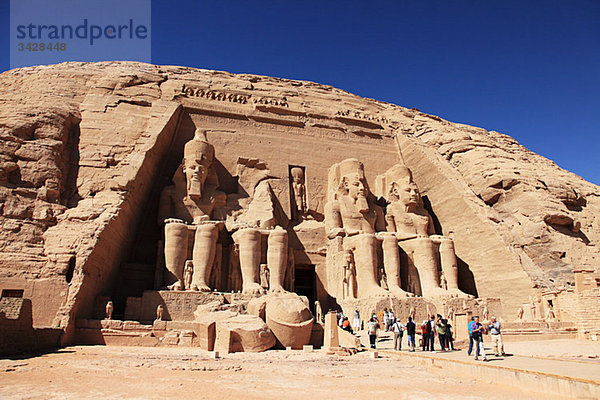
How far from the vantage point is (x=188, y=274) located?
10.7 m

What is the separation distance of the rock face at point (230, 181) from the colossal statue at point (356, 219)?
62 cm

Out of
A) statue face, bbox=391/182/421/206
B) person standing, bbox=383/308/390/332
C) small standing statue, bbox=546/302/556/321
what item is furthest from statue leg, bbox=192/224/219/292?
small standing statue, bbox=546/302/556/321

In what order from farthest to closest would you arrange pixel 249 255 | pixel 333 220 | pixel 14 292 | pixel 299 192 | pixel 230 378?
pixel 299 192
pixel 333 220
pixel 249 255
pixel 14 292
pixel 230 378

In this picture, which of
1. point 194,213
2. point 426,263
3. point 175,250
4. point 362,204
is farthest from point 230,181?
point 426,263

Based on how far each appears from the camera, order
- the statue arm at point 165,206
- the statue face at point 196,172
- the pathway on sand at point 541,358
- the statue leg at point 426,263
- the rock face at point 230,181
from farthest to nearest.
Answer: the statue leg at point 426,263 → the statue face at point 196,172 → the statue arm at point 165,206 → the rock face at point 230,181 → the pathway on sand at point 541,358

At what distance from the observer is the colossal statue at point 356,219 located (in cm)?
1203

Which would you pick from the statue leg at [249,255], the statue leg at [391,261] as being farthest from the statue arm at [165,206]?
the statue leg at [391,261]

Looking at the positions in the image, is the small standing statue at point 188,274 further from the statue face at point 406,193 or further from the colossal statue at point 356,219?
the statue face at point 406,193

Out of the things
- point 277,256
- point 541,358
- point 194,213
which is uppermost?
point 194,213

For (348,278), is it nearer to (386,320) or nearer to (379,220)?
(386,320)

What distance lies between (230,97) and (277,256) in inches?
248

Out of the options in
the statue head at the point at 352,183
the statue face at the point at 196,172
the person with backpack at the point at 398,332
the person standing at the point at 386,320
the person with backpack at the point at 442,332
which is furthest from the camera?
the statue head at the point at 352,183

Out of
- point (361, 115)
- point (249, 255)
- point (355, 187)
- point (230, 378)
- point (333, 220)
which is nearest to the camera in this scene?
point (230, 378)

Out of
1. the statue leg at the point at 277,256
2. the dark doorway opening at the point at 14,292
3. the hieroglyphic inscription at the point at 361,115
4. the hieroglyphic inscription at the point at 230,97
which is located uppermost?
the hieroglyphic inscription at the point at 230,97
